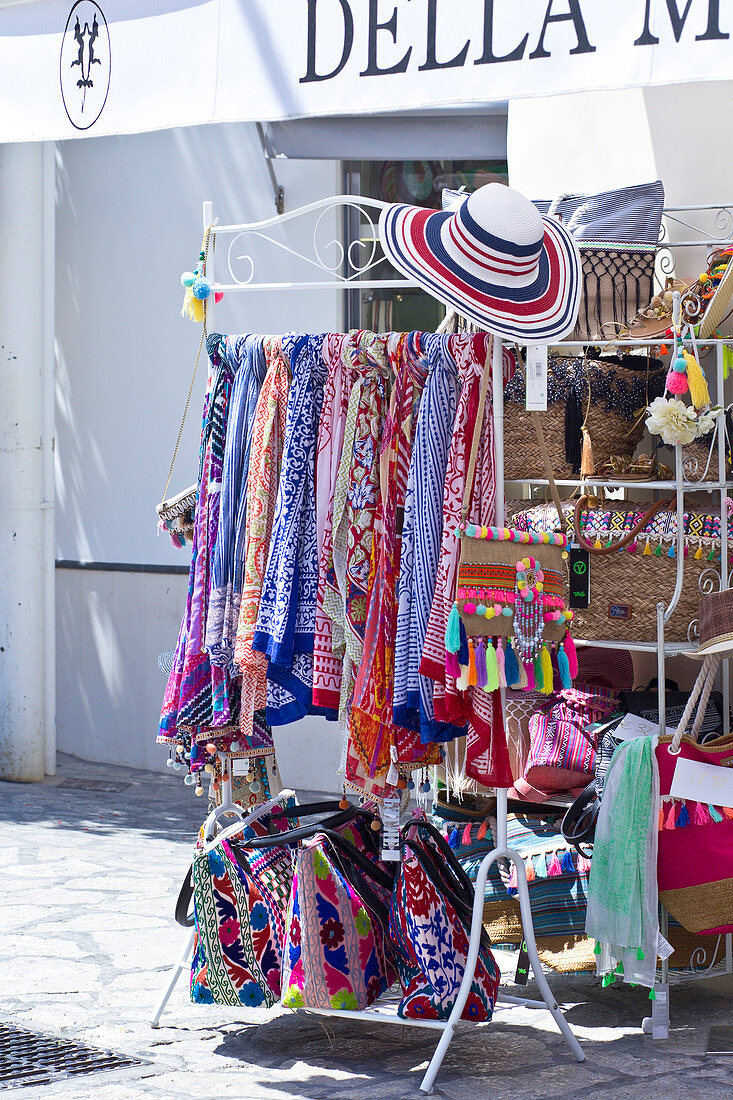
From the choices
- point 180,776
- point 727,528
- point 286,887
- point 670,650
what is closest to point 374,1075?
point 286,887

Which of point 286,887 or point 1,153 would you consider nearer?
point 286,887

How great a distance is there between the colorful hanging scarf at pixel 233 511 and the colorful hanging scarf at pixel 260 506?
4cm

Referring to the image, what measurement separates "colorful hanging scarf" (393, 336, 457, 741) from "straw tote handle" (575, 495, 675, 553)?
0.80 meters

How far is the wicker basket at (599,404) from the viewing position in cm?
450

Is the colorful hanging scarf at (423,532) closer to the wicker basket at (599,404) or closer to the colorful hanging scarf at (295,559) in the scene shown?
the colorful hanging scarf at (295,559)

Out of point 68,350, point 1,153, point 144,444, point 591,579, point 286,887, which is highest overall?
point 1,153

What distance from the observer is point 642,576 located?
14.3ft

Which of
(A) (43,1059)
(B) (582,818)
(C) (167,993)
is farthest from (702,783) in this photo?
(A) (43,1059)

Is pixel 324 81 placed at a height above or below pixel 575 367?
above

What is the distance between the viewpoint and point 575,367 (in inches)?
178

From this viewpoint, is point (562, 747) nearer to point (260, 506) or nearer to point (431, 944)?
point (431, 944)

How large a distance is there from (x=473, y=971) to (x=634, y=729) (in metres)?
0.97

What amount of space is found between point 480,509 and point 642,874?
3.69 ft

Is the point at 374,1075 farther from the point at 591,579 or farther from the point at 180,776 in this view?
the point at 180,776
